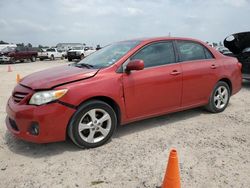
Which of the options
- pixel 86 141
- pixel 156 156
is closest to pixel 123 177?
pixel 156 156

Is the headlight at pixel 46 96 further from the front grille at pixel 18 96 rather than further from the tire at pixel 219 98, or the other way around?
the tire at pixel 219 98

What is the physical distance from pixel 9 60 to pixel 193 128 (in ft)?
85.8

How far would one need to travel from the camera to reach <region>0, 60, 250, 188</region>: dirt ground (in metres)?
3.05

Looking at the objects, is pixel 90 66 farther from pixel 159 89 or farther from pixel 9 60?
pixel 9 60

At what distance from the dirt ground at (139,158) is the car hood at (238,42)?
4.74 metres

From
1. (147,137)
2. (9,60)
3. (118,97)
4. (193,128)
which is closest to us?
(118,97)

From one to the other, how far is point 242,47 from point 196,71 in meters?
4.98

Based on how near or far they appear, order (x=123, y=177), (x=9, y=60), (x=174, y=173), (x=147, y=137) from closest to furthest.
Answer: (x=174, y=173) → (x=123, y=177) → (x=147, y=137) → (x=9, y=60)

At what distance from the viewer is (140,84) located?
4227mm

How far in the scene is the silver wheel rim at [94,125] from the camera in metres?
3.82

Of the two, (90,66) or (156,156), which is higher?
(90,66)

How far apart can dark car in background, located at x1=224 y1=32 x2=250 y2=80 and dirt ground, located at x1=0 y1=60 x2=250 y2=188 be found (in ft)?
13.1

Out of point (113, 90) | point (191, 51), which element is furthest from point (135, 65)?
point (191, 51)

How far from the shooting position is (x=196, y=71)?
4969 mm
